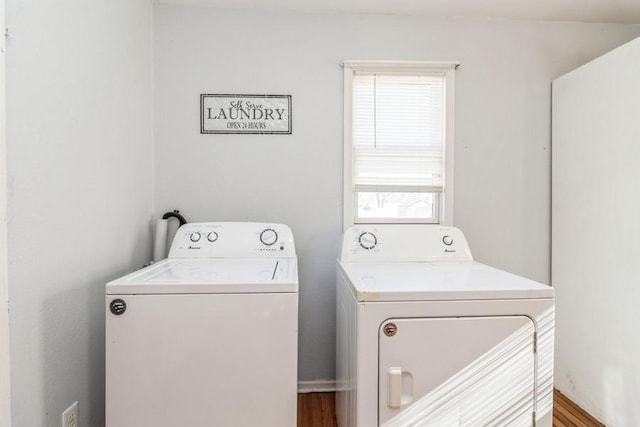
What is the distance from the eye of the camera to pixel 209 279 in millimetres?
1255

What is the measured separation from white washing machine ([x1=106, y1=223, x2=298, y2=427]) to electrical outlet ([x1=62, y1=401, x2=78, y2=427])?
30 cm

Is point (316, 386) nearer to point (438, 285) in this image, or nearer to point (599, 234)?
point (438, 285)

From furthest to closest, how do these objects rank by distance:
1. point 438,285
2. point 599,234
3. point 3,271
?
point 599,234
point 438,285
point 3,271

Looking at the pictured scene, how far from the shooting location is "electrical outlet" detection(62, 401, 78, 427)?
129cm

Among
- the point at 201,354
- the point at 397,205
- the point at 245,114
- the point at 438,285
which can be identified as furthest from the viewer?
the point at 397,205

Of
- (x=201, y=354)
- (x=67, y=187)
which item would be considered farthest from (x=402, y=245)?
(x=67, y=187)

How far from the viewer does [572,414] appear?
1.80 m

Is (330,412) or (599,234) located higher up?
(599,234)

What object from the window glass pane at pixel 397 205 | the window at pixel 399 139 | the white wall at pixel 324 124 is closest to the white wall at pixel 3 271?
the white wall at pixel 324 124

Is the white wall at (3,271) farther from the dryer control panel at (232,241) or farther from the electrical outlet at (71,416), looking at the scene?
the dryer control panel at (232,241)

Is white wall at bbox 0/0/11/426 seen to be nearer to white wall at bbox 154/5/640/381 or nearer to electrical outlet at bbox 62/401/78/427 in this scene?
electrical outlet at bbox 62/401/78/427

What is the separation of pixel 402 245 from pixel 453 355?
2.34 feet

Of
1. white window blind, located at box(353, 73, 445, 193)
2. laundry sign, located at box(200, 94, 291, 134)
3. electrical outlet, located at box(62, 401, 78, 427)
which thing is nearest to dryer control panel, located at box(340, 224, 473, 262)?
white window blind, located at box(353, 73, 445, 193)

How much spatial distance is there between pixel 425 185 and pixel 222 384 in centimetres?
157
